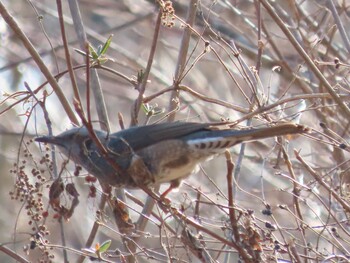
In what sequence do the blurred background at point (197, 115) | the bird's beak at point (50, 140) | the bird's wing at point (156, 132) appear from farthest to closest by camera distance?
1. the bird's wing at point (156, 132)
2. the bird's beak at point (50, 140)
3. the blurred background at point (197, 115)

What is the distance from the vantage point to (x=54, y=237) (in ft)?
34.8

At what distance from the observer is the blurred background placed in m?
3.64

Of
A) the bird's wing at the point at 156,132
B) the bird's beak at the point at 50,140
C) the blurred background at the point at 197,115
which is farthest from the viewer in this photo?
the bird's wing at the point at 156,132

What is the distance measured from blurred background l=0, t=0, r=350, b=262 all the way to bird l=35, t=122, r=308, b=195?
10 cm

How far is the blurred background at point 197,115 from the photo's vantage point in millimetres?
3641

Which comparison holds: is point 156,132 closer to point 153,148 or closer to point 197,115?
point 153,148

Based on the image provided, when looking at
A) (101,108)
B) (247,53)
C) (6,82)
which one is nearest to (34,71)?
(6,82)

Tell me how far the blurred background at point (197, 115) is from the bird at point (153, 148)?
0.10 meters

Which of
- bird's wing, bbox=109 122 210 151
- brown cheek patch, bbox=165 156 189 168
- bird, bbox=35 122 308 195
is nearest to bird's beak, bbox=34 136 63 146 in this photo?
bird, bbox=35 122 308 195

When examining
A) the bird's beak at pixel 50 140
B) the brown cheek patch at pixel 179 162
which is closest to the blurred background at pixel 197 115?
the bird's beak at pixel 50 140

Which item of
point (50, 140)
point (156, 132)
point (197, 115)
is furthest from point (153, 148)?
point (50, 140)

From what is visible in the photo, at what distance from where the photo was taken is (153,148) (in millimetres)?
4199

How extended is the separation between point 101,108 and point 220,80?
669 centimetres

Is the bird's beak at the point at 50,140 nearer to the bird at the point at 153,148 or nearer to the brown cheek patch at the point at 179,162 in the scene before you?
the bird at the point at 153,148
